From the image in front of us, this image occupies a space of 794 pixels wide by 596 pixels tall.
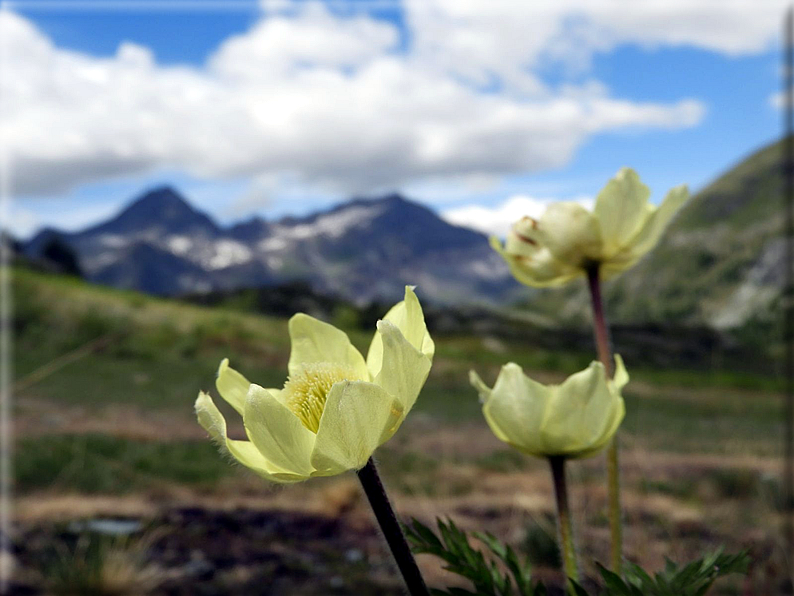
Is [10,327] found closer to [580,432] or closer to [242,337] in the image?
[242,337]

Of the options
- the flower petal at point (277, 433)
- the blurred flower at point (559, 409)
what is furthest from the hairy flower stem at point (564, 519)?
the flower petal at point (277, 433)

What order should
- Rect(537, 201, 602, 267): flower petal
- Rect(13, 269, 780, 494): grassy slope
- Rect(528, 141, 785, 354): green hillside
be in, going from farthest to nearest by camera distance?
Rect(528, 141, 785, 354): green hillside
Rect(13, 269, 780, 494): grassy slope
Rect(537, 201, 602, 267): flower petal

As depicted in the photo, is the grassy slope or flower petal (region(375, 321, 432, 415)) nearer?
flower petal (region(375, 321, 432, 415))

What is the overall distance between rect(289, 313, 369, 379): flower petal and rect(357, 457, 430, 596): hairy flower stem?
29cm

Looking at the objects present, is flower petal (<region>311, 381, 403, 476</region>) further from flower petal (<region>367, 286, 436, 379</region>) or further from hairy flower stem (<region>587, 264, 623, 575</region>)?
hairy flower stem (<region>587, 264, 623, 575</region>)

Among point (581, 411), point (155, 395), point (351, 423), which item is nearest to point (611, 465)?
point (581, 411)

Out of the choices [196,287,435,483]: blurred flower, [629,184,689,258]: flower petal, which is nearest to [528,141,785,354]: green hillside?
[629,184,689,258]: flower petal

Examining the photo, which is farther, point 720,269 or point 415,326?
point 720,269

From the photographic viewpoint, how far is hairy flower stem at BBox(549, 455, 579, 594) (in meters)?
0.92

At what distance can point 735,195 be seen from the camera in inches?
6107

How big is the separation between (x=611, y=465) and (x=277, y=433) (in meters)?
0.65

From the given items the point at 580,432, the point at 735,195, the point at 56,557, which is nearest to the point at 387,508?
the point at 580,432

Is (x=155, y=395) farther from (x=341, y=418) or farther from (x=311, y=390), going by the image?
(x=341, y=418)

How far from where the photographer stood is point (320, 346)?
105 cm
